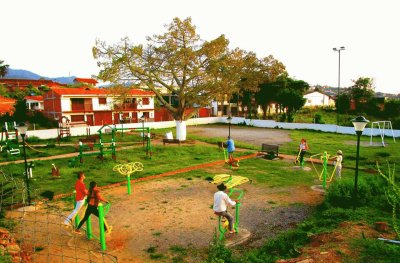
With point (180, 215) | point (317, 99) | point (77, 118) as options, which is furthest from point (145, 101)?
point (180, 215)

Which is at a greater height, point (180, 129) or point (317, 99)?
point (317, 99)

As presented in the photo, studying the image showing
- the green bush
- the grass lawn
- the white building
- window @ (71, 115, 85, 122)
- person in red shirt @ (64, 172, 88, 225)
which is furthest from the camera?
the white building

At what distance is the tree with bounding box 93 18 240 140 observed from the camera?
2408 centimetres

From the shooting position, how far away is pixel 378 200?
1054 cm

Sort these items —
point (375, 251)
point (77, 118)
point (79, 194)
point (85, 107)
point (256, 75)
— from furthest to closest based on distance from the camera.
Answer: point (85, 107)
point (77, 118)
point (256, 75)
point (79, 194)
point (375, 251)

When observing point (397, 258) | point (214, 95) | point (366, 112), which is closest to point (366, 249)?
point (397, 258)

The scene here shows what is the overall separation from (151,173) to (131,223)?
21.8ft

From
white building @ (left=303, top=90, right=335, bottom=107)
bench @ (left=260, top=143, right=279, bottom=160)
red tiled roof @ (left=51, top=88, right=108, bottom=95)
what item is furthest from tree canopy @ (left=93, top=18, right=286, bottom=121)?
white building @ (left=303, top=90, right=335, bottom=107)

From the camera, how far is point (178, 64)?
80.0ft

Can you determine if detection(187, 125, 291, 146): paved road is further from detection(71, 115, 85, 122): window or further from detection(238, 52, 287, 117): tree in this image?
detection(71, 115, 85, 122): window

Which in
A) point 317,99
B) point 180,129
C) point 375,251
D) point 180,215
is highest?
point 317,99

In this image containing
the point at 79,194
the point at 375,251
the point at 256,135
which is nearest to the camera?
the point at 375,251

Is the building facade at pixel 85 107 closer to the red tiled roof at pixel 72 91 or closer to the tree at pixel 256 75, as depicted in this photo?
the red tiled roof at pixel 72 91

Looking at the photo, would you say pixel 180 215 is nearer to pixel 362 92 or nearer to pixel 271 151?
pixel 271 151
